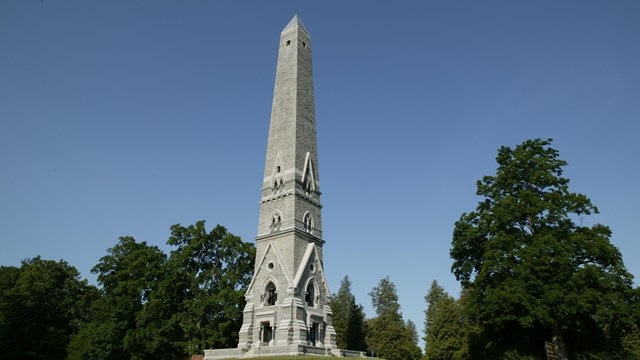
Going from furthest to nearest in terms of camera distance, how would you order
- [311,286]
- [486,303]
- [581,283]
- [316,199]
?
[316,199] < [311,286] < [486,303] < [581,283]

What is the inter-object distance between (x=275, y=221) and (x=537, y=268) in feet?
63.7

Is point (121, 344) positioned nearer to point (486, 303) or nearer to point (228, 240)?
point (228, 240)

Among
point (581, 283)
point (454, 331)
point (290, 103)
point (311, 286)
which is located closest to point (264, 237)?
point (311, 286)

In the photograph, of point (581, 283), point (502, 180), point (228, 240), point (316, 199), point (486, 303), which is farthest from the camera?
point (228, 240)

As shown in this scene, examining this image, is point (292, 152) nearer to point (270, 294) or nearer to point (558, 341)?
point (270, 294)

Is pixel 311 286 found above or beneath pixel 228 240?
beneath

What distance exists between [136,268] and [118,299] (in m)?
3.08

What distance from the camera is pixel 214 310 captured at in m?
40.9

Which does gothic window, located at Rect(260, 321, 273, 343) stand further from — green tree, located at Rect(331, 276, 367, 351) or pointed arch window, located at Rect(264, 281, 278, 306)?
green tree, located at Rect(331, 276, 367, 351)

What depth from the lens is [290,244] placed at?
36.4 meters

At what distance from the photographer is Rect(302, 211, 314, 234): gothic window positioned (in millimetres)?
38525

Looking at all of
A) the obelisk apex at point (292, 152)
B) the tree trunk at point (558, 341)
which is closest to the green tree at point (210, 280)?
the obelisk apex at point (292, 152)

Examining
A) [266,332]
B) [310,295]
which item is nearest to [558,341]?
[310,295]

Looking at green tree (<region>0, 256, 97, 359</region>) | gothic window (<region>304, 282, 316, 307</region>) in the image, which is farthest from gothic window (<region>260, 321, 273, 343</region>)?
green tree (<region>0, 256, 97, 359</region>)
